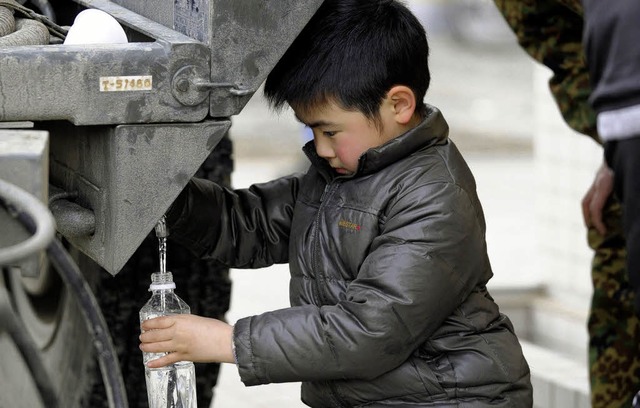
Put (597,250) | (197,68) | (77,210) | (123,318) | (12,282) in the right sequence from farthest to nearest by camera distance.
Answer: (597,250) < (123,318) < (77,210) < (197,68) < (12,282)

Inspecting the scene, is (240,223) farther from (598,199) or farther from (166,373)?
(598,199)

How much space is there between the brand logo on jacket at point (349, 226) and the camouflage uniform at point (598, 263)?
1328 mm

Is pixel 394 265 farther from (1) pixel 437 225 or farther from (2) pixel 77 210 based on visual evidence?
(2) pixel 77 210

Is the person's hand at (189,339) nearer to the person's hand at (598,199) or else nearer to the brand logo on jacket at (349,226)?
the brand logo on jacket at (349,226)

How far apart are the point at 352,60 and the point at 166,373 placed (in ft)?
2.53

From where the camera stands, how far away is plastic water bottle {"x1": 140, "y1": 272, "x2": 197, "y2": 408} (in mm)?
2705

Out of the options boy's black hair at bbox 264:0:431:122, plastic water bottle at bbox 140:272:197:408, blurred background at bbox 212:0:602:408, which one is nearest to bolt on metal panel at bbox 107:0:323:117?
boy's black hair at bbox 264:0:431:122

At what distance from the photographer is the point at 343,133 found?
102 inches

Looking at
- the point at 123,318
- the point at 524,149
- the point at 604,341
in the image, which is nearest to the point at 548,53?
the point at 604,341

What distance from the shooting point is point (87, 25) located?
8.23 feet

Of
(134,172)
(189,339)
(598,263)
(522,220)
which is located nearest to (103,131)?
(134,172)

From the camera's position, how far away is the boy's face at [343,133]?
2570mm

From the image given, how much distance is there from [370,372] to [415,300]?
17 centimetres

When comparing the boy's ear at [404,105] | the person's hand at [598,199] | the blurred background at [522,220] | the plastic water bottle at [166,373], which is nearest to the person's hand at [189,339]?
the plastic water bottle at [166,373]
